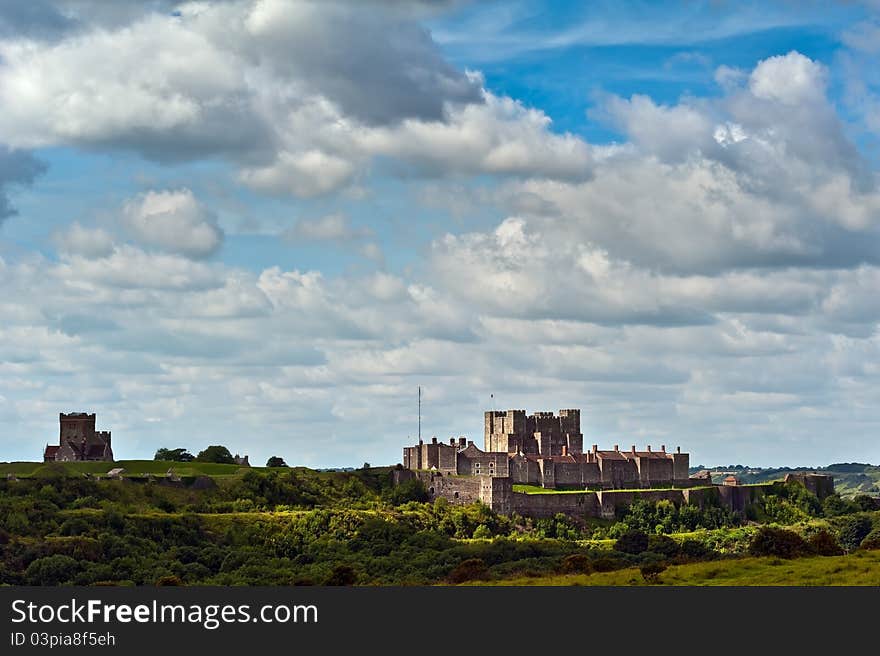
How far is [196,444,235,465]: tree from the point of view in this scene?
13875 centimetres

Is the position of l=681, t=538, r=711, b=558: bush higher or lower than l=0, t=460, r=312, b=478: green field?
lower

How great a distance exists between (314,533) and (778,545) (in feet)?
156

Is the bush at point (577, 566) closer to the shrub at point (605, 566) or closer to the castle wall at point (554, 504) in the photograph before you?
the shrub at point (605, 566)

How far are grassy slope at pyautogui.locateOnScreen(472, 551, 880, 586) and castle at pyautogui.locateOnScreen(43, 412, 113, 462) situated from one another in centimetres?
7824

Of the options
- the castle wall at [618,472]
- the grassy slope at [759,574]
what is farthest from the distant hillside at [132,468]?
the grassy slope at [759,574]

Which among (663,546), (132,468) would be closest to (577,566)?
(663,546)

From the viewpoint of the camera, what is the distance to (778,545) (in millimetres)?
70875

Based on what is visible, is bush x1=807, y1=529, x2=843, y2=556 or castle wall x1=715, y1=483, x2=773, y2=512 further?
castle wall x1=715, y1=483, x2=773, y2=512

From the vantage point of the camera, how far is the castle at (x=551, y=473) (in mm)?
124625

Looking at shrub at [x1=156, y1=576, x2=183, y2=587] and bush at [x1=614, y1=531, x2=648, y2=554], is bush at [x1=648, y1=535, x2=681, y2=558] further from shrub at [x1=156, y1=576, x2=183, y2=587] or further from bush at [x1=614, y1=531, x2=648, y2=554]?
shrub at [x1=156, y1=576, x2=183, y2=587]

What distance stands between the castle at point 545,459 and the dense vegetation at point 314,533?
19.6 feet

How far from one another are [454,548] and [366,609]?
5957 centimetres

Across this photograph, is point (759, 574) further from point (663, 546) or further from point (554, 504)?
Answer: point (554, 504)

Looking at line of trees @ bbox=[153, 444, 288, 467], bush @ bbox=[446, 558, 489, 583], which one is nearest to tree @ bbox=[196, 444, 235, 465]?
line of trees @ bbox=[153, 444, 288, 467]
